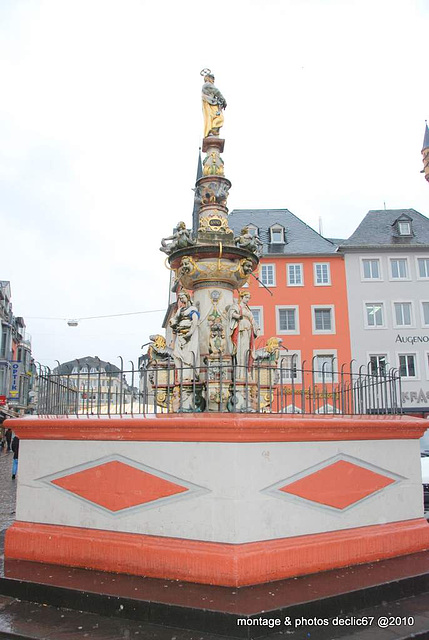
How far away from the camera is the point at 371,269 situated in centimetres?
3759

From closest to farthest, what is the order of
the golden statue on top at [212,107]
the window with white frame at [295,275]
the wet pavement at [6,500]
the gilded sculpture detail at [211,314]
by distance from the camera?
the wet pavement at [6,500] < the gilded sculpture detail at [211,314] < the golden statue on top at [212,107] < the window with white frame at [295,275]

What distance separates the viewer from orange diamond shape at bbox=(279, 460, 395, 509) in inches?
215

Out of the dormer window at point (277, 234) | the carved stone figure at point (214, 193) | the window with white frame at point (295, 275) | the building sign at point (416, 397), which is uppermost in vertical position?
the dormer window at point (277, 234)

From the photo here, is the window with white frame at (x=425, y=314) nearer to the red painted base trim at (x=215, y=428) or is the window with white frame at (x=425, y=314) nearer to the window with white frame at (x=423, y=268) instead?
the window with white frame at (x=423, y=268)

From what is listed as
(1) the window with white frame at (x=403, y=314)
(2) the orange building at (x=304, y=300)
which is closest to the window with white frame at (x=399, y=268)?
(1) the window with white frame at (x=403, y=314)

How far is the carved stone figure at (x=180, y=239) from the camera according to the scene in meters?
10.2

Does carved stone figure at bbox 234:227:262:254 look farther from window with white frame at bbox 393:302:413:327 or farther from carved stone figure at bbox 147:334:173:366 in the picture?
window with white frame at bbox 393:302:413:327

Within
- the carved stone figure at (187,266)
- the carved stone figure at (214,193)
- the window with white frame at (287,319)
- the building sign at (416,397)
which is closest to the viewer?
the carved stone figure at (187,266)

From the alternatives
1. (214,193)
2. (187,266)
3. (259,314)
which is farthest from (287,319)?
(187,266)

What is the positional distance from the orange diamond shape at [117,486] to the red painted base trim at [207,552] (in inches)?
13.1

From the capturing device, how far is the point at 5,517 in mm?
9734

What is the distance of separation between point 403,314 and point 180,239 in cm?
2990

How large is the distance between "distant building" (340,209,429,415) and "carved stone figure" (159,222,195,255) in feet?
90.6

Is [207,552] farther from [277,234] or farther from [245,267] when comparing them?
[277,234]
